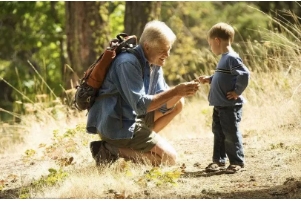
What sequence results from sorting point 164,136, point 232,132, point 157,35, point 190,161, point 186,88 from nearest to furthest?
point 186,88, point 157,35, point 232,132, point 190,161, point 164,136

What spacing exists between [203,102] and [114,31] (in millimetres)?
7083

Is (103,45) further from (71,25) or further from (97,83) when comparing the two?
(97,83)

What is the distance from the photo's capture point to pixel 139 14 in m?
9.77

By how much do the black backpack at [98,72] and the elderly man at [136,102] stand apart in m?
0.05

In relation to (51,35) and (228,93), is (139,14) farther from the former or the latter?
(51,35)

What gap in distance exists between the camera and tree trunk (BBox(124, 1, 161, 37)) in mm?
9727

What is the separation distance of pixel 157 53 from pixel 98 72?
53 centimetres

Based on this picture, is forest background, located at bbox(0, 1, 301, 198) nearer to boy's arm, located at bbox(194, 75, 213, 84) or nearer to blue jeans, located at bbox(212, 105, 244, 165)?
blue jeans, located at bbox(212, 105, 244, 165)

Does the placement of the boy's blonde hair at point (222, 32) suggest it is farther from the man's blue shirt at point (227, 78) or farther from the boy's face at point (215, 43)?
the man's blue shirt at point (227, 78)

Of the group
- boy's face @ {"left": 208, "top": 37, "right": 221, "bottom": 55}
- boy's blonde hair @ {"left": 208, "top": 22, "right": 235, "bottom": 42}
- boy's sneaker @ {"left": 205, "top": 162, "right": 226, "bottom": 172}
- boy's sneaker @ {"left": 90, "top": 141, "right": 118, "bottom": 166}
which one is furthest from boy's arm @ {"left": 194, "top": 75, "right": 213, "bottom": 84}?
boy's sneaker @ {"left": 90, "top": 141, "right": 118, "bottom": 166}

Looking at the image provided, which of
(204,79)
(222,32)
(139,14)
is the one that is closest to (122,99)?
(204,79)

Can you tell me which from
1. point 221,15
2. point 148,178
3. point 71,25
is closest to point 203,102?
point 71,25

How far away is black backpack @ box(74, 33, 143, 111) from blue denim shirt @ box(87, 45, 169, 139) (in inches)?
1.7

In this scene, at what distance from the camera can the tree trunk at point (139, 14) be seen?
9727 millimetres
